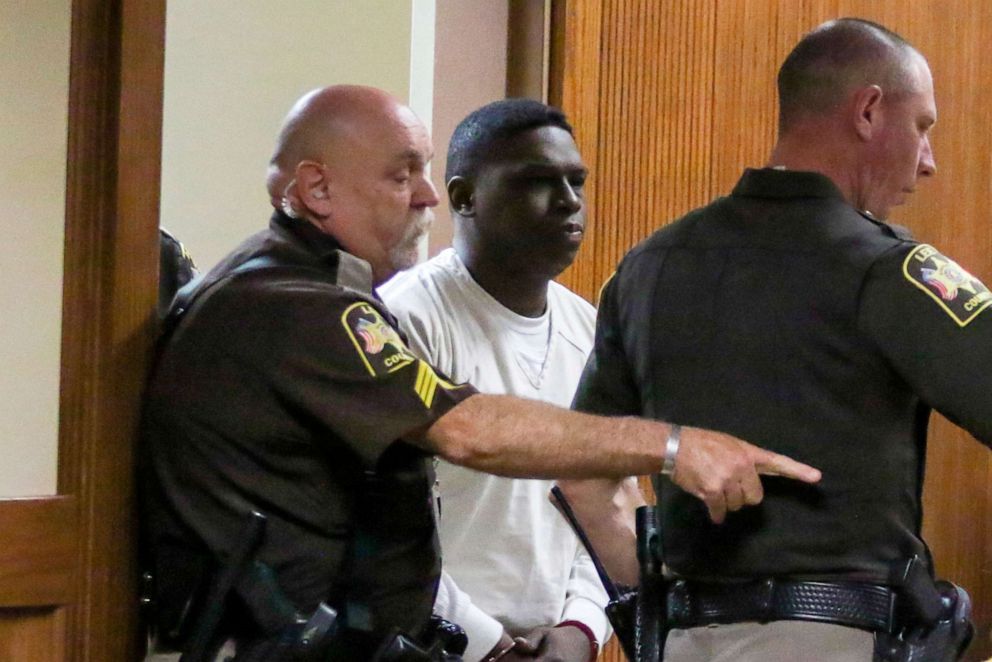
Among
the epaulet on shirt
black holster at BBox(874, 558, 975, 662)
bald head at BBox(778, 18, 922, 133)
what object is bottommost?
black holster at BBox(874, 558, 975, 662)

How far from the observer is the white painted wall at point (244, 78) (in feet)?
8.86

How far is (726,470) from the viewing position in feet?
5.40

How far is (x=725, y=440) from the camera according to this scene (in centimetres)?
167

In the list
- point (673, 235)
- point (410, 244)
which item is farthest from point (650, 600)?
point (410, 244)

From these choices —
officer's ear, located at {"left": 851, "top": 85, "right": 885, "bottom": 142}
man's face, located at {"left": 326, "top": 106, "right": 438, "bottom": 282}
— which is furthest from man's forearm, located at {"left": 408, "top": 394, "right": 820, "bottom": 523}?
officer's ear, located at {"left": 851, "top": 85, "right": 885, "bottom": 142}

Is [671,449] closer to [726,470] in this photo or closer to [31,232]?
[726,470]

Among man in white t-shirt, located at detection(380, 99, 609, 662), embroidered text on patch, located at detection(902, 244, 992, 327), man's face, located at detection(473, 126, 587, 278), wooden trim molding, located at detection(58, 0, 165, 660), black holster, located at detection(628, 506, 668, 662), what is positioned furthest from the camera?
man's face, located at detection(473, 126, 587, 278)

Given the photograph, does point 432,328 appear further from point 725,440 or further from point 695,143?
point 695,143

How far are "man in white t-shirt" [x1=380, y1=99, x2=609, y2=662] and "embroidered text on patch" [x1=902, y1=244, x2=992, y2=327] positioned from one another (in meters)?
0.85

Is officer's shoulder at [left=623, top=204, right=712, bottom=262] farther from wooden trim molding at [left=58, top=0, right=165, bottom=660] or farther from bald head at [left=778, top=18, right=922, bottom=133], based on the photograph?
wooden trim molding at [left=58, top=0, right=165, bottom=660]

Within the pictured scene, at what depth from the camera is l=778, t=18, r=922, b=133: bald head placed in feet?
6.23

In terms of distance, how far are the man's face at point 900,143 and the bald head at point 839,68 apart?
0.6 inches

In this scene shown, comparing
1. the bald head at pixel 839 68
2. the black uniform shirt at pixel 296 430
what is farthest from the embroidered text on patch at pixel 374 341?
the bald head at pixel 839 68

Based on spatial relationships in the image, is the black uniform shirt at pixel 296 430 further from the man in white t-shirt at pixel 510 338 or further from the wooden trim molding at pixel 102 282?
the man in white t-shirt at pixel 510 338
